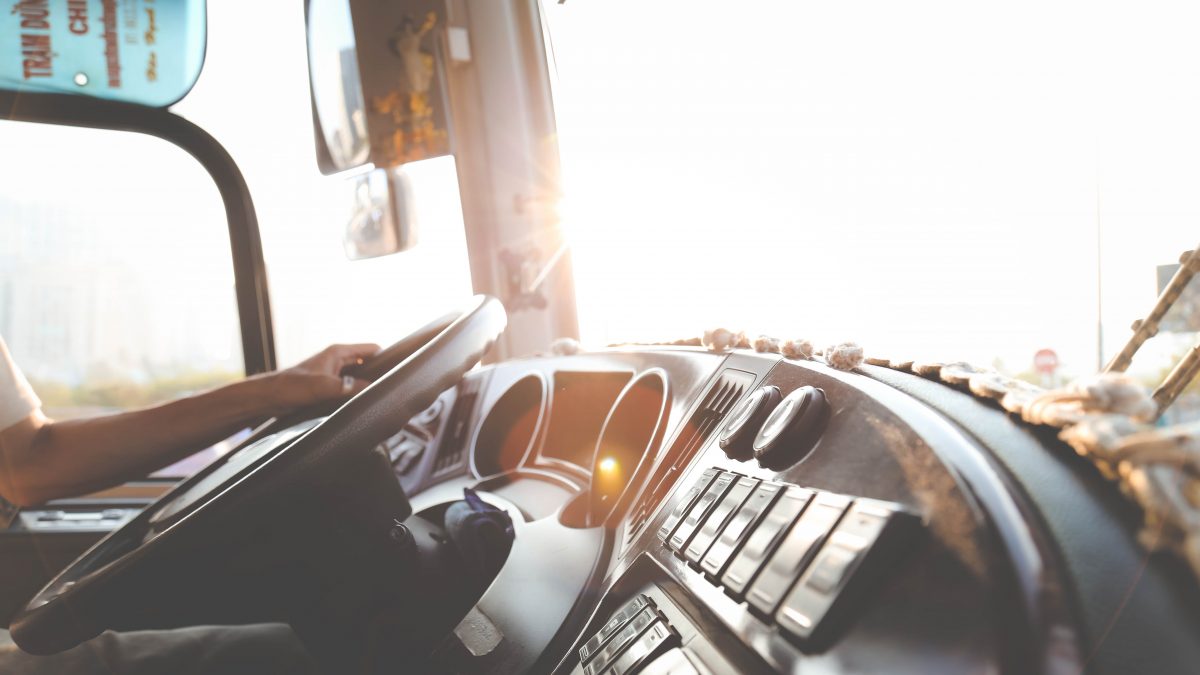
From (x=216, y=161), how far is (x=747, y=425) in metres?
2.12

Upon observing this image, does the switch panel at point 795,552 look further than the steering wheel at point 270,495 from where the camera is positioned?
No

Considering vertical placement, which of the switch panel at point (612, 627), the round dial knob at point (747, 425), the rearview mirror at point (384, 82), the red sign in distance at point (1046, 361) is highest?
the rearview mirror at point (384, 82)

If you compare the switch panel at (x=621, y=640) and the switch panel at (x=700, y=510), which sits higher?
the switch panel at (x=700, y=510)

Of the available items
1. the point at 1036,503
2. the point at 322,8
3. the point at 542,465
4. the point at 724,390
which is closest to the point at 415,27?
the point at 322,8

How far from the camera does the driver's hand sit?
106cm

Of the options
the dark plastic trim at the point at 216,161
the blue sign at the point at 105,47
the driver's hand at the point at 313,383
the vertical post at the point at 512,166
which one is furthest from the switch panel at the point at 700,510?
the blue sign at the point at 105,47

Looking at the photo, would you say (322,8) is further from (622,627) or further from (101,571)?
(622,627)

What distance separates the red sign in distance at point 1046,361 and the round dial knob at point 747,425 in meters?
0.28

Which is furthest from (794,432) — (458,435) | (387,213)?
(387,213)

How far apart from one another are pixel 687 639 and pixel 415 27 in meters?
2.00

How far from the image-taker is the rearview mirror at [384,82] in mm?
2021

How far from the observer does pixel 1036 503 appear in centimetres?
40

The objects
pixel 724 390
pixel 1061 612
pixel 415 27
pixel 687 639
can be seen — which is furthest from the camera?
pixel 415 27

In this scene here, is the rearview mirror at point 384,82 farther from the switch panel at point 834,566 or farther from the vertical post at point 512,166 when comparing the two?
the switch panel at point 834,566
